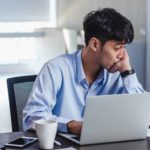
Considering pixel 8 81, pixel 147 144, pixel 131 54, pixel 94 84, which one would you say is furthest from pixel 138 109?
pixel 131 54

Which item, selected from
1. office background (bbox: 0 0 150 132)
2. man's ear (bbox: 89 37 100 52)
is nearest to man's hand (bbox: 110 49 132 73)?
man's ear (bbox: 89 37 100 52)

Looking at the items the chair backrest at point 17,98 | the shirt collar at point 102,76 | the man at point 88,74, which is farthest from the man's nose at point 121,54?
the chair backrest at point 17,98

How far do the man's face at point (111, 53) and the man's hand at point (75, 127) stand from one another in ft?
1.14

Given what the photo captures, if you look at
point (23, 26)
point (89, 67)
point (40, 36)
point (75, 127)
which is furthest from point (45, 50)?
point (75, 127)

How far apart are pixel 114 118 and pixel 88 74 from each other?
49cm

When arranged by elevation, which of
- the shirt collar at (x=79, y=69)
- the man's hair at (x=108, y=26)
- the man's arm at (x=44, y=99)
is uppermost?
the man's hair at (x=108, y=26)

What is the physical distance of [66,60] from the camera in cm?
175

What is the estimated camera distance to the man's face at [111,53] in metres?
1.64

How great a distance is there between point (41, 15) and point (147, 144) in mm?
3740

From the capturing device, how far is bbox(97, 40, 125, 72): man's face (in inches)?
64.5

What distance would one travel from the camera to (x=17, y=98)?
1.88 m

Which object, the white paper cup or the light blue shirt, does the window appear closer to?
the light blue shirt

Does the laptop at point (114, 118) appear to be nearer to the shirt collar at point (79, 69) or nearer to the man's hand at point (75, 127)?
the man's hand at point (75, 127)

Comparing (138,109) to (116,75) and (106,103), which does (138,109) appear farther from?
(116,75)
